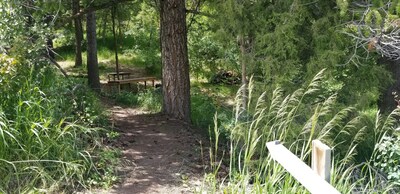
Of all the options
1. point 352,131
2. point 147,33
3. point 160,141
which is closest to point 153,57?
point 147,33

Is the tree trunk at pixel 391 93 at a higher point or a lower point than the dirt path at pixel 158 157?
higher

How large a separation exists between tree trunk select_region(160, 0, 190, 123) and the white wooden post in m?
4.55

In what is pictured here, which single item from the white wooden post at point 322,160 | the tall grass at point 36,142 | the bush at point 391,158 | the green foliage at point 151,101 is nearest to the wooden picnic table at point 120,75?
the green foliage at point 151,101

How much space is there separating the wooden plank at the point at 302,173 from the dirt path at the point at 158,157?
1.80 meters

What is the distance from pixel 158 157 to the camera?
4879mm

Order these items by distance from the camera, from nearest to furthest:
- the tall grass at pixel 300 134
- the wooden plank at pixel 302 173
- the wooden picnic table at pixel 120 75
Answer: the wooden plank at pixel 302 173
the tall grass at pixel 300 134
the wooden picnic table at pixel 120 75

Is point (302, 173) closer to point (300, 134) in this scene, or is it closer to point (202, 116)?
point (300, 134)

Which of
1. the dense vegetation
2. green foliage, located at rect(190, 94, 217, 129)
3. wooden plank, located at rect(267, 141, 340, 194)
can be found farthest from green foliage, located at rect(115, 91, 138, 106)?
wooden plank, located at rect(267, 141, 340, 194)

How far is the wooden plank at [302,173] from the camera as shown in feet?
6.32

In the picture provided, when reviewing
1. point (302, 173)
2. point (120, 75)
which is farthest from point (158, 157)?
point (120, 75)

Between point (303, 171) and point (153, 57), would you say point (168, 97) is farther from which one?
point (153, 57)

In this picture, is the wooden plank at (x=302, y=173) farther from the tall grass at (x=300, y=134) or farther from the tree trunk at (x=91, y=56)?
the tree trunk at (x=91, y=56)

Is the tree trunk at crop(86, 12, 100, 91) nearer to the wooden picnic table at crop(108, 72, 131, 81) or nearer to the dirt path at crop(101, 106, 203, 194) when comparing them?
the wooden picnic table at crop(108, 72, 131, 81)

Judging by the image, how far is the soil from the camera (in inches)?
162
